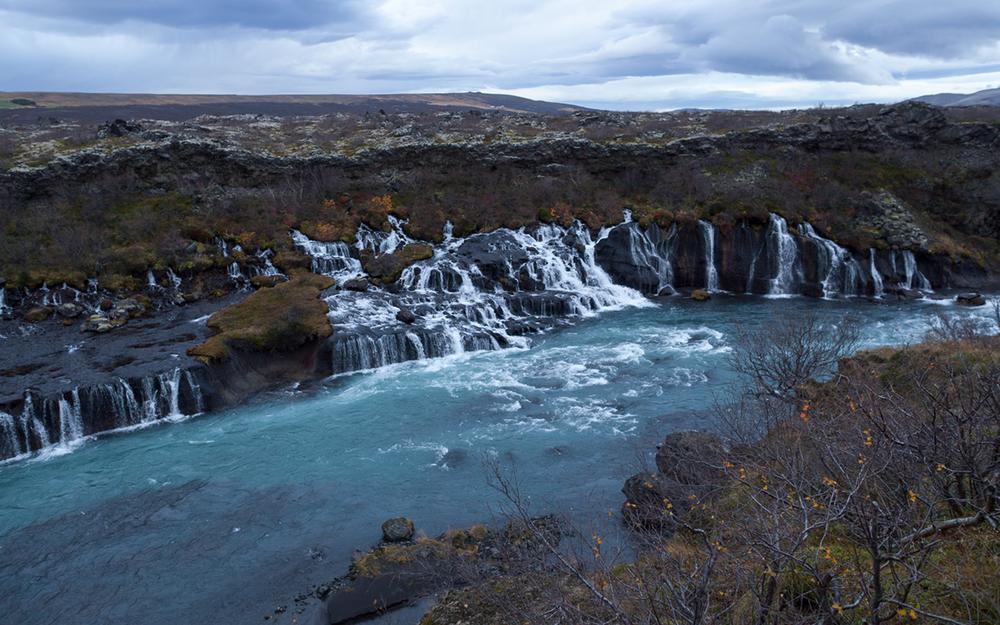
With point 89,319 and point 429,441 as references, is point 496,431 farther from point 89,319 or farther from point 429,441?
point 89,319

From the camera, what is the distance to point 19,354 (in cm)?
2650

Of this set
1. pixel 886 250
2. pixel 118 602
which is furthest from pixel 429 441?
pixel 886 250

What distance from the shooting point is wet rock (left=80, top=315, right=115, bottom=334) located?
29025mm

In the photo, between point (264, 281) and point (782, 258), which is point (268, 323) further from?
point (782, 258)

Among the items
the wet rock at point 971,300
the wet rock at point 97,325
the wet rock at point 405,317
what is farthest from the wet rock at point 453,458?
the wet rock at point 971,300

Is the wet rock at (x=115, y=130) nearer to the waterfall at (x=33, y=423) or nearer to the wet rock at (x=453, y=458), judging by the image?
the waterfall at (x=33, y=423)

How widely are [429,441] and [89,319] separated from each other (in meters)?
19.1

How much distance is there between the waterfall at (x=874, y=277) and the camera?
3731cm

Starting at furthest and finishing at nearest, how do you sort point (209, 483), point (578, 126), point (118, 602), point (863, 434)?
1. point (578, 126)
2. point (209, 483)
3. point (118, 602)
4. point (863, 434)

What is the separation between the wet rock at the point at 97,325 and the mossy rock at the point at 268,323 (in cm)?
445

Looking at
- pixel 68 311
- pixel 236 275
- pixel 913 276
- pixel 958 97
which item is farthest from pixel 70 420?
pixel 958 97

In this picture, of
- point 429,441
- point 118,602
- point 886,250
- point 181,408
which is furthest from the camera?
point 886,250

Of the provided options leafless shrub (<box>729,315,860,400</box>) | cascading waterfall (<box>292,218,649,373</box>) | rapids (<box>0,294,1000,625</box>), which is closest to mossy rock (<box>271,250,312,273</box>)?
→ cascading waterfall (<box>292,218,649,373</box>)

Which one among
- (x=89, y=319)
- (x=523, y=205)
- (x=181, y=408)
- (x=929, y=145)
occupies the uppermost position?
(x=929, y=145)
